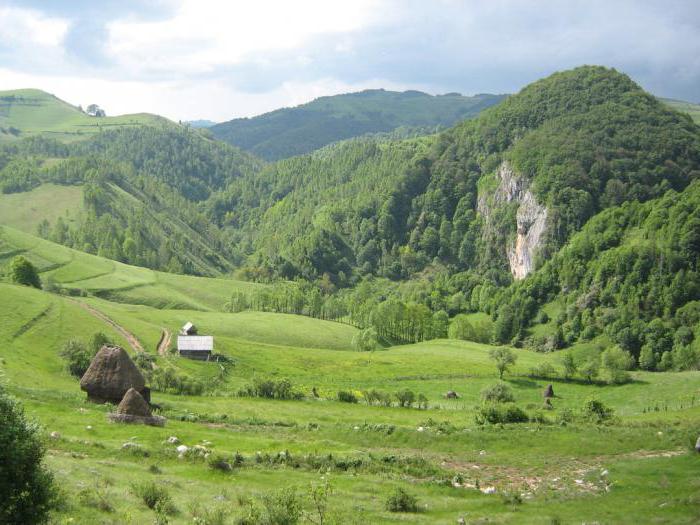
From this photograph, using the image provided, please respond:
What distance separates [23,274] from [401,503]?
11463cm

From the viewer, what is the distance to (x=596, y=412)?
69312mm

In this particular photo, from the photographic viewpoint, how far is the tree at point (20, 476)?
23938mm

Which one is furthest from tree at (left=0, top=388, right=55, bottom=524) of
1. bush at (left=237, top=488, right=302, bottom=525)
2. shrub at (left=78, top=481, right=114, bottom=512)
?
bush at (left=237, top=488, right=302, bottom=525)

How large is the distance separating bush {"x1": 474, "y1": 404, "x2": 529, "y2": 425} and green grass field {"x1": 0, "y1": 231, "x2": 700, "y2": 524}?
2031mm

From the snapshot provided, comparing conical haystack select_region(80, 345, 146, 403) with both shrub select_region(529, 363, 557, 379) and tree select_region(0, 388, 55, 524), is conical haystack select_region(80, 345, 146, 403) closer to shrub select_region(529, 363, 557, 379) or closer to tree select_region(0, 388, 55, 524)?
tree select_region(0, 388, 55, 524)

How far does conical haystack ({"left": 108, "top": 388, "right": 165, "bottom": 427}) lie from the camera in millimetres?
51000

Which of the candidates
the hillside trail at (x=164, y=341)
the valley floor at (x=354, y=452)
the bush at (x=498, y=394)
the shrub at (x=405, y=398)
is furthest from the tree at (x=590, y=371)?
the hillside trail at (x=164, y=341)

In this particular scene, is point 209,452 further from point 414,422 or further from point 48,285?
point 48,285

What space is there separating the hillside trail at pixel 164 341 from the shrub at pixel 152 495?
249 feet

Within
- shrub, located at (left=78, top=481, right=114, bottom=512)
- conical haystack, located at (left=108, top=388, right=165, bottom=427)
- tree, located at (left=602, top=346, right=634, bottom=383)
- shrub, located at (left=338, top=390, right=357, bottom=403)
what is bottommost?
tree, located at (left=602, top=346, right=634, bottom=383)

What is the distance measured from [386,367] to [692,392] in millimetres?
52631

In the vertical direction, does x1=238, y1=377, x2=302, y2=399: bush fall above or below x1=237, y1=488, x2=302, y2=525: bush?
below

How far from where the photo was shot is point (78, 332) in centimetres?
9669

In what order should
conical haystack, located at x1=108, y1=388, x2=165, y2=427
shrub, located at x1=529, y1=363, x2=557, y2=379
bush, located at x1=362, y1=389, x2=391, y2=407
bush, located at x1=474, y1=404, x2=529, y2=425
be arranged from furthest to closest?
shrub, located at x1=529, y1=363, x2=557, y2=379 < bush, located at x1=362, y1=389, x2=391, y2=407 < bush, located at x1=474, y1=404, x2=529, y2=425 < conical haystack, located at x1=108, y1=388, x2=165, y2=427
